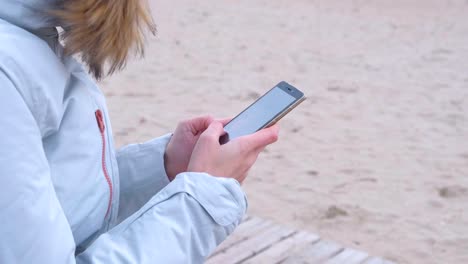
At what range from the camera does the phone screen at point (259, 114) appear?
1.45 m

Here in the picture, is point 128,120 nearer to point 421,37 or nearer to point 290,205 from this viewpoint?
point 290,205

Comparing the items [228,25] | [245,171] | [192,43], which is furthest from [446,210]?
[228,25]

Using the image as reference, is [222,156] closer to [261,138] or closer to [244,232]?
[261,138]

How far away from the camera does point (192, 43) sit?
7430 mm

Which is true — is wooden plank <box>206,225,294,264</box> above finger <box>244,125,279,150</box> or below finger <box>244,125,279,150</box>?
below

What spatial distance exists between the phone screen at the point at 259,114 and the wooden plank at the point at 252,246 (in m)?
1.23

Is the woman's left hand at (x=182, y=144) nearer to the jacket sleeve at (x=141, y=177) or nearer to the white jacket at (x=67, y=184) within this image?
the jacket sleeve at (x=141, y=177)

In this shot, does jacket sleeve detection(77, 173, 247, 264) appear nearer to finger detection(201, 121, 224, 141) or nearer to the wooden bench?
finger detection(201, 121, 224, 141)

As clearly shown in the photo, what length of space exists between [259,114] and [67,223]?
21.1 inches

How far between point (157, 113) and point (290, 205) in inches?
65.3

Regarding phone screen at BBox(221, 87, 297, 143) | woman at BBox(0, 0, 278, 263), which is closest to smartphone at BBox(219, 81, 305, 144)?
phone screen at BBox(221, 87, 297, 143)

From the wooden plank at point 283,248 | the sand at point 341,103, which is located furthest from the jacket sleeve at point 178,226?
the sand at point 341,103

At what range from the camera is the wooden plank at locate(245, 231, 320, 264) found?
270 centimetres

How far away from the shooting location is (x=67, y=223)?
1.08 metres
